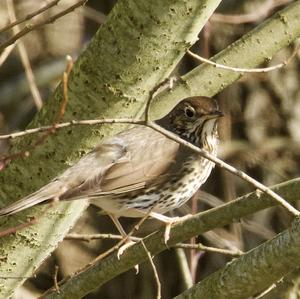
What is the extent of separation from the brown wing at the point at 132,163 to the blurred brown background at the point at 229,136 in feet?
5.80

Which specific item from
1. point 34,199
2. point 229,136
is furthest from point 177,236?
point 229,136

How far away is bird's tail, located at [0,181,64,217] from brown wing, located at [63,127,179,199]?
213 millimetres

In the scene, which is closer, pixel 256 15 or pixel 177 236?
pixel 177 236

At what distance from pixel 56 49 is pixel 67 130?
318 centimetres

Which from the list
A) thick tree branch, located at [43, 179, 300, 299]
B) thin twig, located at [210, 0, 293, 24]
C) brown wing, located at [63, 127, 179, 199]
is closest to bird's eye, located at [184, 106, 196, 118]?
brown wing, located at [63, 127, 179, 199]

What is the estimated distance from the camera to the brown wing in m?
4.02

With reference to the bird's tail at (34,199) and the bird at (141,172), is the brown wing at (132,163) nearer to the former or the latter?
the bird at (141,172)

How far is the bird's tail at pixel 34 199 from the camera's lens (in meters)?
3.54

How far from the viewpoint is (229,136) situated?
20.6ft

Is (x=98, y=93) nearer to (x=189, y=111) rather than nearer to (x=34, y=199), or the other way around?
(x=34, y=199)

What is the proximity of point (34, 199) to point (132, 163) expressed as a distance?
2.33 feet

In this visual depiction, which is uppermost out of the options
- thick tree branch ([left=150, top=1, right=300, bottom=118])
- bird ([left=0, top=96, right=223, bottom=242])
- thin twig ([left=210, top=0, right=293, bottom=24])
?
thin twig ([left=210, top=0, right=293, bottom=24])

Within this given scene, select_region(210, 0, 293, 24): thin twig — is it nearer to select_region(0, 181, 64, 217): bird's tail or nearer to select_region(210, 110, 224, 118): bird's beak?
select_region(210, 110, 224, 118): bird's beak

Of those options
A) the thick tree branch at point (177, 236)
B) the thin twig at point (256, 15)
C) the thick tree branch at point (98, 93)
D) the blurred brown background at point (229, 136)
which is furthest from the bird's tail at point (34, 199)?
the thin twig at point (256, 15)
